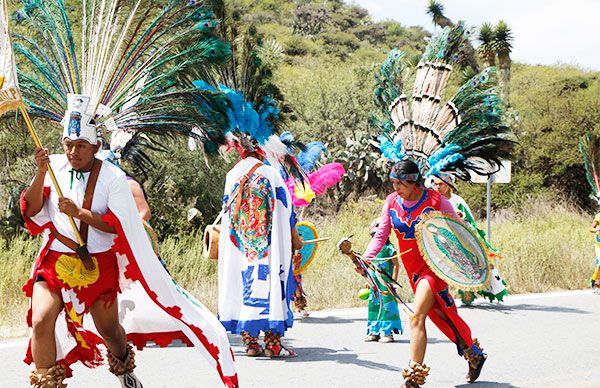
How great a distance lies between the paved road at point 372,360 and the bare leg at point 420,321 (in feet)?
2.34

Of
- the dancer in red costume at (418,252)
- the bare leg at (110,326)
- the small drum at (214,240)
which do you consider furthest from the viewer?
the small drum at (214,240)

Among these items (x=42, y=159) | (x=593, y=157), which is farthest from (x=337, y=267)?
(x=42, y=159)

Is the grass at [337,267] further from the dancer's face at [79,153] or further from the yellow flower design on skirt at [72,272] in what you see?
the dancer's face at [79,153]

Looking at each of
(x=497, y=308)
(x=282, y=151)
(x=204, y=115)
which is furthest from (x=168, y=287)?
(x=497, y=308)

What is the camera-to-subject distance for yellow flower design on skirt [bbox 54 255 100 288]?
228 inches

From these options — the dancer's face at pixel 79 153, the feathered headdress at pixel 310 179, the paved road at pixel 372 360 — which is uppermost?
the feathered headdress at pixel 310 179

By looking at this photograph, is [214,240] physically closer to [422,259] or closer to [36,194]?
[422,259]

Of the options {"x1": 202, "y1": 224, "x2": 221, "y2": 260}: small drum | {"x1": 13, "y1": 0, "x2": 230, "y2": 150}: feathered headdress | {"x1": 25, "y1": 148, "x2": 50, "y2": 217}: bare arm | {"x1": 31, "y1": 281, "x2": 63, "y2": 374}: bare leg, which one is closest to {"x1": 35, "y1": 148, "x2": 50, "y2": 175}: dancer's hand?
{"x1": 25, "y1": 148, "x2": 50, "y2": 217}: bare arm

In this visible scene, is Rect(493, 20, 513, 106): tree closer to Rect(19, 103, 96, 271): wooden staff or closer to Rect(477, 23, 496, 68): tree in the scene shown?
Rect(477, 23, 496, 68): tree

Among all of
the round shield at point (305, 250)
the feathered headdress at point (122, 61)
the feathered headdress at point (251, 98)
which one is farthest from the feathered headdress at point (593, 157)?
the feathered headdress at point (122, 61)

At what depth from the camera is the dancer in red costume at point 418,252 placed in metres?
7.22

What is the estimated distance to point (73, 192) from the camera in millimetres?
5895

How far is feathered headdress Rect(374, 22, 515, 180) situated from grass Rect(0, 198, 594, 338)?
3.97m

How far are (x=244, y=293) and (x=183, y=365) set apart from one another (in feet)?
3.07
